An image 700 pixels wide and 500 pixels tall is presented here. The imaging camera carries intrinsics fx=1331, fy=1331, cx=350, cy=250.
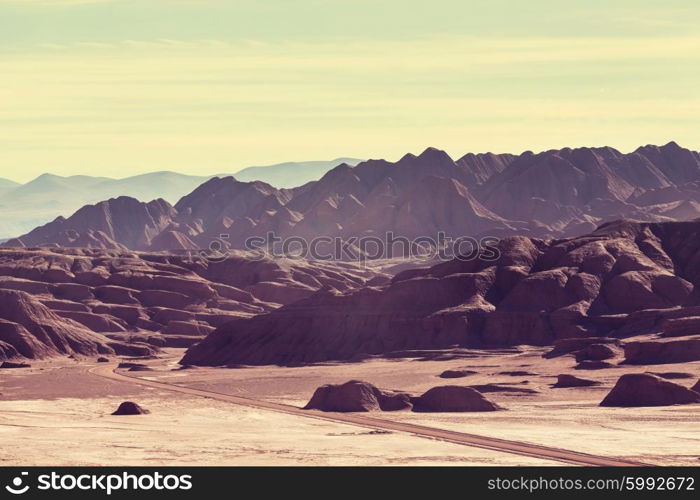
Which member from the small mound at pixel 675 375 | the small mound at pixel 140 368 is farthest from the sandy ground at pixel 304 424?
the small mound at pixel 140 368

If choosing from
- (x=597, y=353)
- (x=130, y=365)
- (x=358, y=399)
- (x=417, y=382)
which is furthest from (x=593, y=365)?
(x=130, y=365)

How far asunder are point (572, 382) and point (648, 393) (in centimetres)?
2062

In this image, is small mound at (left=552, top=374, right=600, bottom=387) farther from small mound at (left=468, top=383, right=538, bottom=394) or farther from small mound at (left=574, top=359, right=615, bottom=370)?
small mound at (left=574, top=359, right=615, bottom=370)

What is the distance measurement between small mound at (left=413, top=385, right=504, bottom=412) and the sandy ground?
2.42m

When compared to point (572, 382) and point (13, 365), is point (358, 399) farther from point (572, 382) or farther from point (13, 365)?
point (13, 365)

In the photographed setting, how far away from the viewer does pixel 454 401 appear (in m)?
115

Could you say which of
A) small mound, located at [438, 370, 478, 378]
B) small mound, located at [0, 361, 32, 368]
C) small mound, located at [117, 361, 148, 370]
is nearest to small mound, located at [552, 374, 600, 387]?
small mound, located at [438, 370, 478, 378]

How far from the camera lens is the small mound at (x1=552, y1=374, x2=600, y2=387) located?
131 m

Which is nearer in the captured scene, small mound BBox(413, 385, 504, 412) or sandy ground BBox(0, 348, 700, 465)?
sandy ground BBox(0, 348, 700, 465)

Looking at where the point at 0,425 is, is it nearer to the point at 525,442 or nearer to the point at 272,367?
the point at 525,442

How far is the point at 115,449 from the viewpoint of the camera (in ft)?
282

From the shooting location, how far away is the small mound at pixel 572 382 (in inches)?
5172
